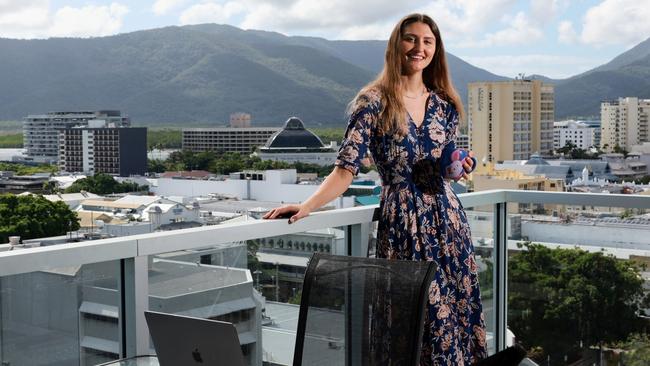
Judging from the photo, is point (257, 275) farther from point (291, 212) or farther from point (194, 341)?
point (194, 341)

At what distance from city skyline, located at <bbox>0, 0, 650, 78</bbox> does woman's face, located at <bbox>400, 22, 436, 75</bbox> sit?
61870mm

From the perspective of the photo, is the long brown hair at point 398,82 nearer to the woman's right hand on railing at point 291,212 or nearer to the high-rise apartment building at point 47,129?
the woman's right hand on railing at point 291,212

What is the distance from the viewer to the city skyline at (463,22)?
226ft

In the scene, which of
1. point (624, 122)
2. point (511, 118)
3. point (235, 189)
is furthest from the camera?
point (511, 118)

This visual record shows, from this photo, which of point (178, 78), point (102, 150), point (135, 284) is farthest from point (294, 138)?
point (135, 284)

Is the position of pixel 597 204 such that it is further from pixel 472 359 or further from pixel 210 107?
pixel 210 107

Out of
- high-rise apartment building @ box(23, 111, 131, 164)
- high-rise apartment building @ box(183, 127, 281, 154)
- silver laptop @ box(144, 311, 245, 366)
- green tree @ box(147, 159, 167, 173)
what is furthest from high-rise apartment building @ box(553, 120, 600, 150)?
silver laptop @ box(144, 311, 245, 366)

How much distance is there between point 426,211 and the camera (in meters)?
1.97

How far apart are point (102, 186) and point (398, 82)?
153 feet

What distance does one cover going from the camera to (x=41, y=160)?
5331 cm

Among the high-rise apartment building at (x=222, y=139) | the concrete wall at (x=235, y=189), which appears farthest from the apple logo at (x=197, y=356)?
the high-rise apartment building at (x=222, y=139)

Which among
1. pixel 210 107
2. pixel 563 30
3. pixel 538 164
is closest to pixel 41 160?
pixel 210 107

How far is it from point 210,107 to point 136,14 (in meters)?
29.4

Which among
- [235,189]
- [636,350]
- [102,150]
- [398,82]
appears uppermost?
[102,150]
